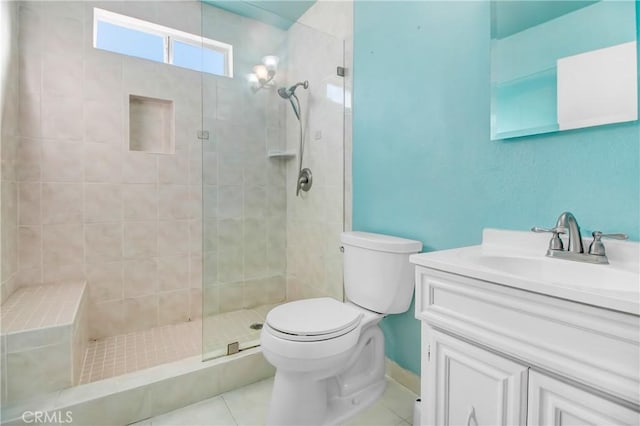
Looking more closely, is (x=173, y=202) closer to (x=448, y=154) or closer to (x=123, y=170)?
(x=123, y=170)

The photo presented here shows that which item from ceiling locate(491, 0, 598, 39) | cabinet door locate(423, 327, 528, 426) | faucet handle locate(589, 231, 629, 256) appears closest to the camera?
cabinet door locate(423, 327, 528, 426)

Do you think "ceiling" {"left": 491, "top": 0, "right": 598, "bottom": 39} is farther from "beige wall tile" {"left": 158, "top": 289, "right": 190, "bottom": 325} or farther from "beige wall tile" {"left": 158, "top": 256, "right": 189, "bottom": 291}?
"beige wall tile" {"left": 158, "top": 289, "right": 190, "bottom": 325}

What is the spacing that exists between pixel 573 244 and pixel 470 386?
0.51m

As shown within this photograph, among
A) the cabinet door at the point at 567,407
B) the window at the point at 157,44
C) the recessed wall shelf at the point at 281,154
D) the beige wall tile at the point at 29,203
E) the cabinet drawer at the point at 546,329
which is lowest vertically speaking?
the cabinet door at the point at 567,407

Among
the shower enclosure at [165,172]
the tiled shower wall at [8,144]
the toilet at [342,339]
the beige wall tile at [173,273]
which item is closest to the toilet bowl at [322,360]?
the toilet at [342,339]

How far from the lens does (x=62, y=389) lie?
132 cm

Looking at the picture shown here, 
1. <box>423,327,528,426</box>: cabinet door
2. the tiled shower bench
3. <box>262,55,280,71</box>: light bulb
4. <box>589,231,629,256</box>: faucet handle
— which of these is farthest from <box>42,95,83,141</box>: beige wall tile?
<box>589,231,629,256</box>: faucet handle

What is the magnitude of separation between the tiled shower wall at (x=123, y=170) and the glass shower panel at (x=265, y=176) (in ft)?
0.04

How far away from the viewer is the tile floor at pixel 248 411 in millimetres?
1365

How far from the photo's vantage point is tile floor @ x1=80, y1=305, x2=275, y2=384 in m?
1.65

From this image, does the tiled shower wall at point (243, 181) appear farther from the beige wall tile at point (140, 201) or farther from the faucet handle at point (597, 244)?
the faucet handle at point (597, 244)

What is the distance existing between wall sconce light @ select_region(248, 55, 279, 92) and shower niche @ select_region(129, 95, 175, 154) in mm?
658

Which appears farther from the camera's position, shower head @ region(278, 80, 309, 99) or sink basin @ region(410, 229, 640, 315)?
shower head @ region(278, 80, 309, 99)

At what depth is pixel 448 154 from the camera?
1348mm
